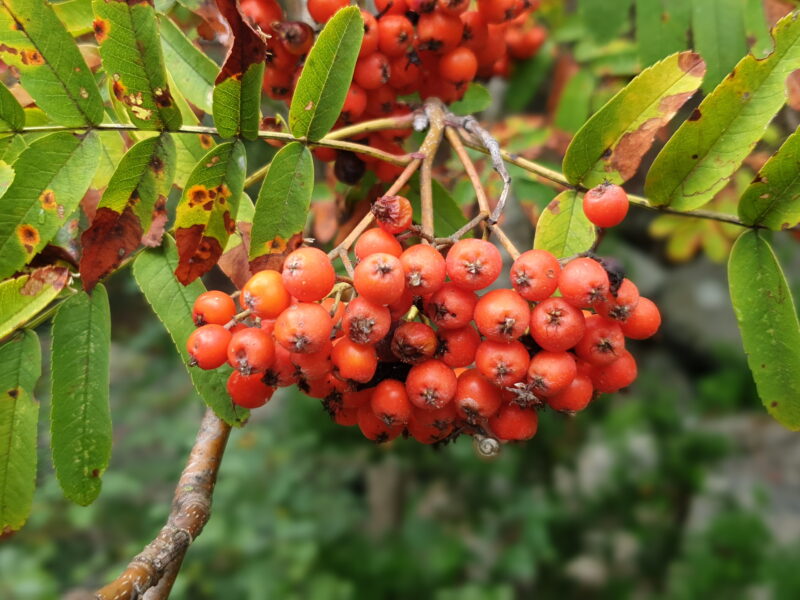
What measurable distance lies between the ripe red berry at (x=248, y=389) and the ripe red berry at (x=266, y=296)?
182mm

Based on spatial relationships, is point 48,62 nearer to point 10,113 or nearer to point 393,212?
point 10,113

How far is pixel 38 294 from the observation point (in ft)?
5.28

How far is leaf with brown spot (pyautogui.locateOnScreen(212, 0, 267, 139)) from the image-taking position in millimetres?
1395

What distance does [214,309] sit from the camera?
149 centimetres

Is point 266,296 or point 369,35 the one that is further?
point 369,35

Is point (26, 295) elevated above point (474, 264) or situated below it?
below

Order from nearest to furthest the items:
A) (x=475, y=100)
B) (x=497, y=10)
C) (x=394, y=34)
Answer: (x=394, y=34) → (x=497, y=10) → (x=475, y=100)

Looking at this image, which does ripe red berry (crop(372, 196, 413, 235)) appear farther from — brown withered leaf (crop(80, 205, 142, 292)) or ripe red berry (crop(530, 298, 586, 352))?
brown withered leaf (crop(80, 205, 142, 292))

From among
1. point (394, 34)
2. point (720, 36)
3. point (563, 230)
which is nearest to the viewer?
point (563, 230)

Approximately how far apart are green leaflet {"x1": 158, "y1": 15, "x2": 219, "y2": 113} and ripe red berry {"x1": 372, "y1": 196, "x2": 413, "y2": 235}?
2.58 ft

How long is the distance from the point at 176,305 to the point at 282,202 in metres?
0.37

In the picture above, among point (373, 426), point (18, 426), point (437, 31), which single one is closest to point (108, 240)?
point (18, 426)

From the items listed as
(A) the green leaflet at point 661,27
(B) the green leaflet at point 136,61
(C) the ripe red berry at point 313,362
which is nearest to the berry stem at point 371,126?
(B) the green leaflet at point 136,61

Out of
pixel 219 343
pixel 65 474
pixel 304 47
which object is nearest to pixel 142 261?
pixel 219 343
